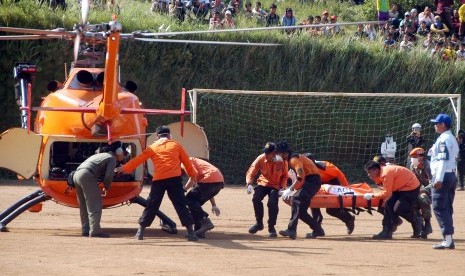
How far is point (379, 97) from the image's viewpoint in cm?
2911

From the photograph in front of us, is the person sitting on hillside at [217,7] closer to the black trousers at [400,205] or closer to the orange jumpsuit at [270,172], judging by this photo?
the orange jumpsuit at [270,172]

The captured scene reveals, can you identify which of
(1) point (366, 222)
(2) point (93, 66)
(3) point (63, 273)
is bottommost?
(1) point (366, 222)

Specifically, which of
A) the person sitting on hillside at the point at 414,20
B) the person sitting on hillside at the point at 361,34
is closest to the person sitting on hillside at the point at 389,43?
the person sitting on hillside at the point at 361,34

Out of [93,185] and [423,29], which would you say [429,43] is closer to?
[423,29]

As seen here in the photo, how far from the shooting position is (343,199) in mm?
16594

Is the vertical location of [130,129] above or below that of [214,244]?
above

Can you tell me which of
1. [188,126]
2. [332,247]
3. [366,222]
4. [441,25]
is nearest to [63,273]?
[332,247]

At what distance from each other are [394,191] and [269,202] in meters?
1.91

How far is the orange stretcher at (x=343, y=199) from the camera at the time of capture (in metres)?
16.5

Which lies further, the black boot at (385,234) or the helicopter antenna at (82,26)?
the black boot at (385,234)

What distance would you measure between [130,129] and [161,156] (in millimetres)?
1417

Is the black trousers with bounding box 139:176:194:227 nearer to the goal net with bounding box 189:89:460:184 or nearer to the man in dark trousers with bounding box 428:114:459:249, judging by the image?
the man in dark trousers with bounding box 428:114:459:249

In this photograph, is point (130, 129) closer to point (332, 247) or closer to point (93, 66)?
point (93, 66)

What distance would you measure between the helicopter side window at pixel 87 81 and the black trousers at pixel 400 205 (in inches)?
192
